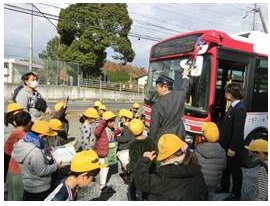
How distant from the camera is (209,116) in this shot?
781 cm

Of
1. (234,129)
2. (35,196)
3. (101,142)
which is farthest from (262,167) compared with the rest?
(101,142)

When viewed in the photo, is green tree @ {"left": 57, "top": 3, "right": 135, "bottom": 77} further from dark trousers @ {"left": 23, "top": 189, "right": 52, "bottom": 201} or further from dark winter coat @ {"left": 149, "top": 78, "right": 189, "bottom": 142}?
dark trousers @ {"left": 23, "top": 189, "right": 52, "bottom": 201}

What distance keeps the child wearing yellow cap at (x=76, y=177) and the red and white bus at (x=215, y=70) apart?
4752 mm

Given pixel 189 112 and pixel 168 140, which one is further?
pixel 189 112

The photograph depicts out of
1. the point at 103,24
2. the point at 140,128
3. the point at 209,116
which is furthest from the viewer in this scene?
the point at 103,24

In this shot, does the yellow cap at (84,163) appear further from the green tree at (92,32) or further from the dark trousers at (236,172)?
the green tree at (92,32)

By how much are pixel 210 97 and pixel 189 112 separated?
1.85ft

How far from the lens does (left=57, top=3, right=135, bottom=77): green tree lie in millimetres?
33031

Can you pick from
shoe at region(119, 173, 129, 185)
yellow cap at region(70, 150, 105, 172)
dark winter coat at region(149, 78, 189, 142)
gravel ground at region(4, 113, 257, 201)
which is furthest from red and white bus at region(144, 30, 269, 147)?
yellow cap at region(70, 150, 105, 172)

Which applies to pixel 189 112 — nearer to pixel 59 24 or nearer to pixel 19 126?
pixel 19 126

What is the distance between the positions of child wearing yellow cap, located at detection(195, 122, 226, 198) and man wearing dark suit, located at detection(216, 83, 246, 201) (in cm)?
29

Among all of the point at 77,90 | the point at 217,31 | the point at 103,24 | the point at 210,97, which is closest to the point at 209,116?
the point at 210,97

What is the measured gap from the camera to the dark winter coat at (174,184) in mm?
3135

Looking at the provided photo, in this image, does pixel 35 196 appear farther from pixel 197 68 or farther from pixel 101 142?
pixel 197 68
